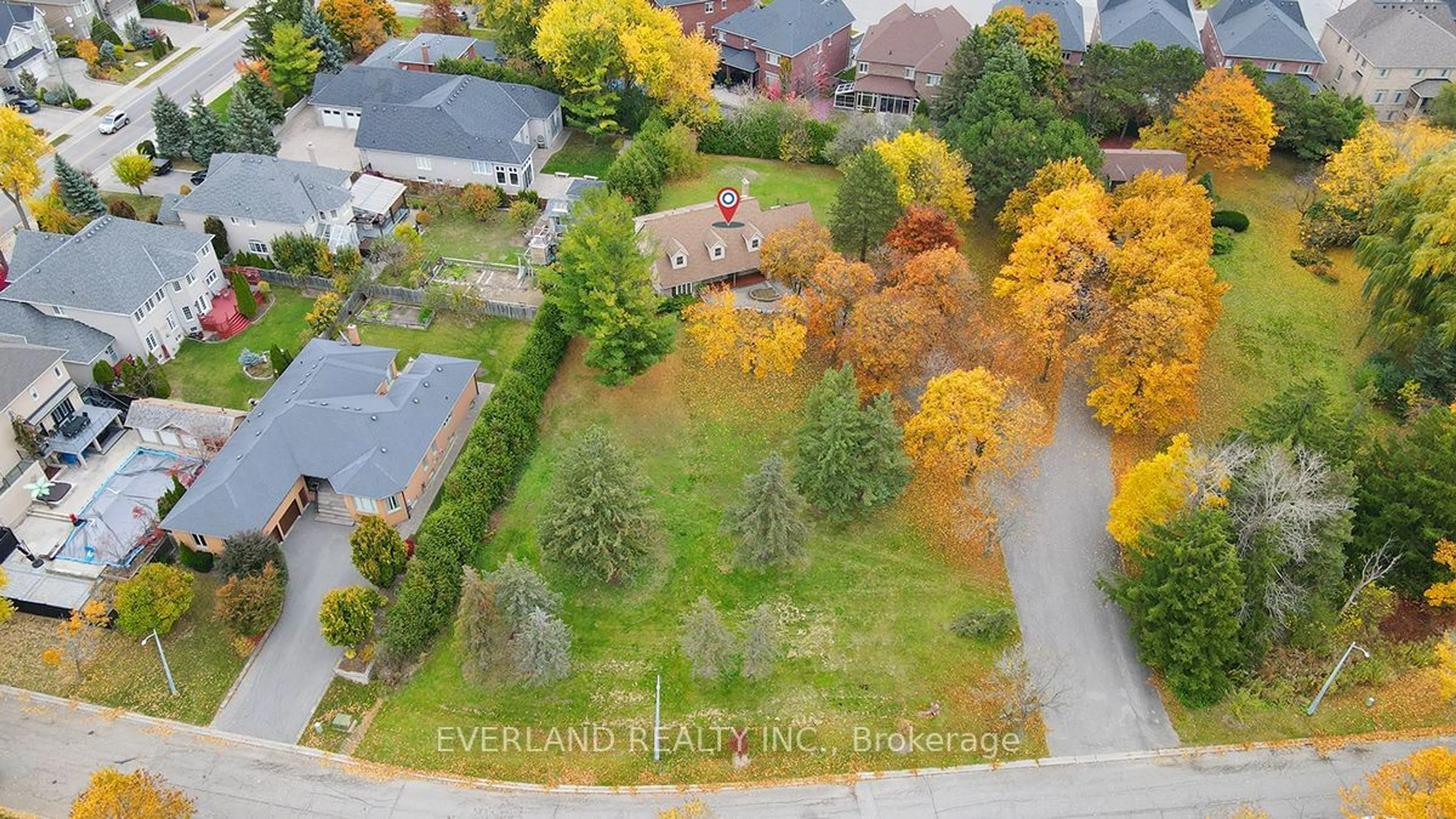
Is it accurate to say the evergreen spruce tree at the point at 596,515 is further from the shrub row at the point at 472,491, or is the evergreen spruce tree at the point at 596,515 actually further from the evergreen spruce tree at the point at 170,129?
the evergreen spruce tree at the point at 170,129

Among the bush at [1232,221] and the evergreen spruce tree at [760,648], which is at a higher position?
the bush at [1232,221]

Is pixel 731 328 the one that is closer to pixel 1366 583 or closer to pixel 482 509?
pixel 482 509

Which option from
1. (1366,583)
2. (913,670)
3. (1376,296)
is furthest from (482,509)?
(1376,296)

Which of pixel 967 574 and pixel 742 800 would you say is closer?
pixel 742 800

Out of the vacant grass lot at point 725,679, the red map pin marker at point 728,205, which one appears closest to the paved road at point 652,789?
the vacant grass lot at point 725,679

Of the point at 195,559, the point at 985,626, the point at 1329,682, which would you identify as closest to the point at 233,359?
the point at 195,559

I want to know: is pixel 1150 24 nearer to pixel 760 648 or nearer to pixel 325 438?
pixel 760 648
